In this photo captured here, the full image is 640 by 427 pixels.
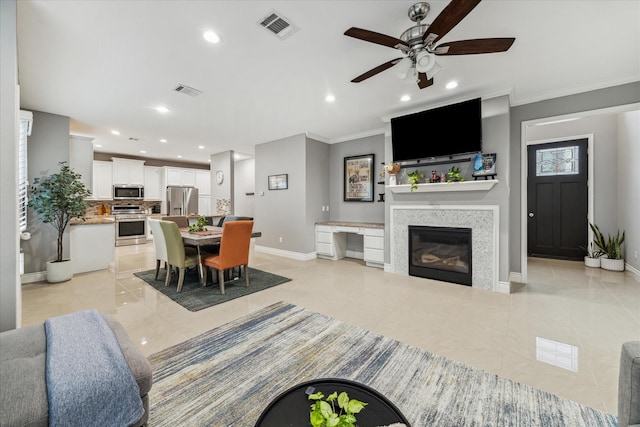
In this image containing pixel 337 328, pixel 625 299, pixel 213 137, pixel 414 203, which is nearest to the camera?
pixel 337 328

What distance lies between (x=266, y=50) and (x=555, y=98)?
3962mm

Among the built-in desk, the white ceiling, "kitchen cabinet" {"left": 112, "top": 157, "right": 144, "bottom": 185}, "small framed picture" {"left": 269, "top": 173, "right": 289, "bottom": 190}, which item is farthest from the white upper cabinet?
the built-in desk

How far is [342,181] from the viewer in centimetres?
602

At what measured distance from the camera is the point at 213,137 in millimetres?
5930

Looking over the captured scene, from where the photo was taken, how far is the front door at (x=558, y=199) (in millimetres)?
5090

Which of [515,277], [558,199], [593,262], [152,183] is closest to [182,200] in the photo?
→ [152,183]

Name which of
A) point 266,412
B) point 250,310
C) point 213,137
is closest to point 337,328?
point 250,310

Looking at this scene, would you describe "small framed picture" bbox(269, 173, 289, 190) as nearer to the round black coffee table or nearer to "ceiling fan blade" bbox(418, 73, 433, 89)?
"ceiling fan blade" bbox(418, 73, 433, 89)

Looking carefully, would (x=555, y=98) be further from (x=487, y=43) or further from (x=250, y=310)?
(x=250, y=310)

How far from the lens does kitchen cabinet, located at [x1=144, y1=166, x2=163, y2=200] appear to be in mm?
Answer: 8297

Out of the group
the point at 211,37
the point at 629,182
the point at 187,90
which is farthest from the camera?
the point at 629,182

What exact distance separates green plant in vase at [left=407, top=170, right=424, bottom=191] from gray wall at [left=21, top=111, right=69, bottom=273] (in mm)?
5706

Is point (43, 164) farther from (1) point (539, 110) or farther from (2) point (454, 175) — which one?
(1) point (539, 110)

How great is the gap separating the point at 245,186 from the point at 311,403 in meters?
8.50
